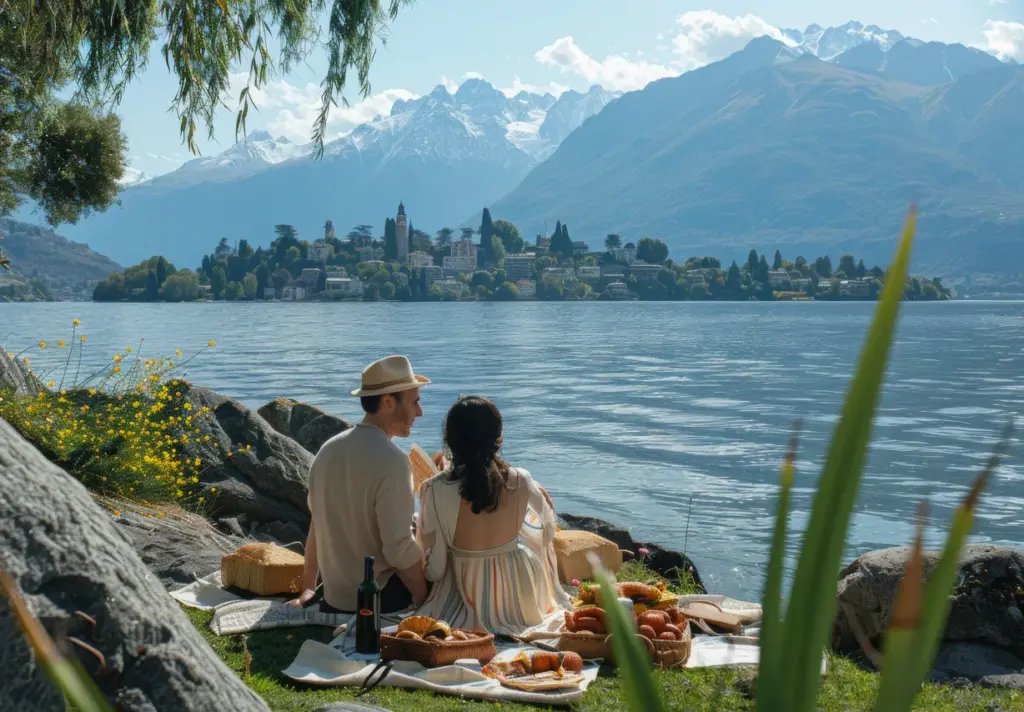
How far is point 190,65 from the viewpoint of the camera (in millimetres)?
7344

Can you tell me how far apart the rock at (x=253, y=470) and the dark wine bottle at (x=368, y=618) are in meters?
4.16

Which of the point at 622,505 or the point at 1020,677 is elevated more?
the point at 1020,677

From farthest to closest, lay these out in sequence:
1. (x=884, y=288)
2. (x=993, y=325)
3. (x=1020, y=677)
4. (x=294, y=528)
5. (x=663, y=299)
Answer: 1. (x=663, y=299)
2. (x=993, y=325)
3. (x=294, y=528)
4. (x=1020, y=677)
5. (x=884, y=288)

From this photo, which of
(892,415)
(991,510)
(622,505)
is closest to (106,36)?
(622,505)

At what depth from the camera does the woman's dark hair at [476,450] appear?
6109 millimetres

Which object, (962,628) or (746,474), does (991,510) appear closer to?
(746,474)

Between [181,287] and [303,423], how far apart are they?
168m

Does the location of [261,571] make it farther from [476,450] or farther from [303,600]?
[476,450]

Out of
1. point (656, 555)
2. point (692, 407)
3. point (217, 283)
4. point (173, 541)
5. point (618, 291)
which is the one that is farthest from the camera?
point (618, 291)

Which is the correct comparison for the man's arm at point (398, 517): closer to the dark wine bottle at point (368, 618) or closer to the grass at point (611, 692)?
the dark wine bottle at point (368, 618)

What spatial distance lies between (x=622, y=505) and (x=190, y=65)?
12.7m

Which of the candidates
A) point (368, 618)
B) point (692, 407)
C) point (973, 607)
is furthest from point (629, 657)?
point (692, 407)

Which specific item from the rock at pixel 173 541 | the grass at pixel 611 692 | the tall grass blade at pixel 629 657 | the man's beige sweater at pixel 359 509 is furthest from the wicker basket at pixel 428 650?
the tall grass blade at pixel 629 657

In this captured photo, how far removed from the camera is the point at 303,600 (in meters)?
6.71
